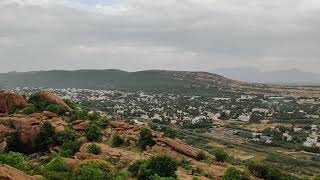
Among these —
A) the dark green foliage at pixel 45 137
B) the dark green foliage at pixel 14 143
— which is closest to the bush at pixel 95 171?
the dark green foliage at pixel 45 137

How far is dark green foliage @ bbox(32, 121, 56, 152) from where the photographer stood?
63.0 metres

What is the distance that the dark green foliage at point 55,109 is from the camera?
7681cm

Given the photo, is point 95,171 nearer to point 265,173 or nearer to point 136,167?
point 136,167

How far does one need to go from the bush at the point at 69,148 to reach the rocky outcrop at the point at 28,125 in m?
5.18

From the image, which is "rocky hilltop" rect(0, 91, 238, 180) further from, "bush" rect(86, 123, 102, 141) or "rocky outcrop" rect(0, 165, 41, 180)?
"rocky outcrop" rect(0, 165, 41, 180)

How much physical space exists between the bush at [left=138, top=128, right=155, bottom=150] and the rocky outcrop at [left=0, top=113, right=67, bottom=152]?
416 inches

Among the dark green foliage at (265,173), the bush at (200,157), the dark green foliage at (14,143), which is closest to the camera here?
the dark green foliage at (265,173)

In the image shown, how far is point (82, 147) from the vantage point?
58375 millimetres

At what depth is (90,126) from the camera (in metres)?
65.4

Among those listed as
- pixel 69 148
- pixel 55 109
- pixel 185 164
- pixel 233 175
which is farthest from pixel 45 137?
pixel 233 175

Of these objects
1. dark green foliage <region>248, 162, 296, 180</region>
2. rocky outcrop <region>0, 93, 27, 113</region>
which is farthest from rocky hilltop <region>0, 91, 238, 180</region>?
dark green foliage <region>248, 162, 296, 180</region>

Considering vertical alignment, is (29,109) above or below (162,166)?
above

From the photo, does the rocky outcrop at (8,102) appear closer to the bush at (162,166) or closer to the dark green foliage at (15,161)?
the dark green foliage at (15,161)

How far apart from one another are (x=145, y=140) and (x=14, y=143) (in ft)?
54.1
